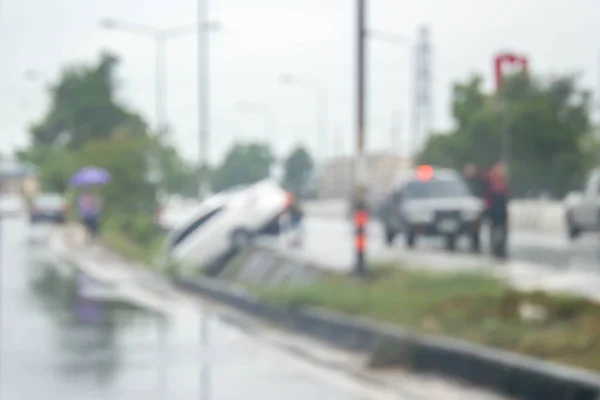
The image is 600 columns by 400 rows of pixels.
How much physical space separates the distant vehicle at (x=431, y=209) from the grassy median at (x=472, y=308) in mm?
11907

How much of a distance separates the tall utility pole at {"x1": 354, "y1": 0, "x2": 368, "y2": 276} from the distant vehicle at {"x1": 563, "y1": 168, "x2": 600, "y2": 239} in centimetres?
1317

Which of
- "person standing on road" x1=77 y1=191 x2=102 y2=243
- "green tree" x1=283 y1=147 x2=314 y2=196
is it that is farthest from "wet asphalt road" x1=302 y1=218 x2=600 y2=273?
"green tree" x1=283 y1=147 x2=314 y2=196

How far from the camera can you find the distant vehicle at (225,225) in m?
25.8

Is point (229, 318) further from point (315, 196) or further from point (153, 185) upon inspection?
point (315, 196)

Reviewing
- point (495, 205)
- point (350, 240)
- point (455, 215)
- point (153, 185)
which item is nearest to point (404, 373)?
point (495, 205)

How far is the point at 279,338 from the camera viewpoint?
14.7 metres

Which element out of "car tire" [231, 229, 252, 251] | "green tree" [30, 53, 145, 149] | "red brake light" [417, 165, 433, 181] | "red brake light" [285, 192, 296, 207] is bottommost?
"car tire" [231, 229, 252, 251]

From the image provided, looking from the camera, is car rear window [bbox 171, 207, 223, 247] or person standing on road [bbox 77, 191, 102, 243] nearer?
car rear window [bbox 171, 207, 223, 247]

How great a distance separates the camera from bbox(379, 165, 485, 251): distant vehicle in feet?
98.7

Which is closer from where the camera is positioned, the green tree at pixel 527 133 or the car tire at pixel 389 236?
the car tire at pixel 389 236

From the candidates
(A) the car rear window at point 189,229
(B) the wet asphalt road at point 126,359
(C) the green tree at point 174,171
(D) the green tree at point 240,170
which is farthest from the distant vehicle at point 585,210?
(D) the green tree at point 240,170

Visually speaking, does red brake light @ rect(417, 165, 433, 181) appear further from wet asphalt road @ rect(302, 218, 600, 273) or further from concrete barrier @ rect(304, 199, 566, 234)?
concrete barrier @ rect(304, 199, 566, 234)

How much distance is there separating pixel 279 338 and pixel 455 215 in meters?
16.2

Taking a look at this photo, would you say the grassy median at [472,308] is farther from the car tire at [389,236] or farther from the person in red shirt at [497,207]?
the car tire at [389,236]
